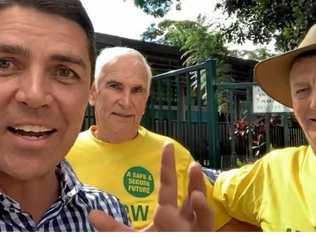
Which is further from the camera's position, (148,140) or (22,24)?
(148,140)

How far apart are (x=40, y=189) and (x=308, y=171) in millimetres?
1160

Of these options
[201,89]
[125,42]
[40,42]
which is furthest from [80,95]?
[125,42]

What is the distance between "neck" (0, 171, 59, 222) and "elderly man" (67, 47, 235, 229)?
136 cm

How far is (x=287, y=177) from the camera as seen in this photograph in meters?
2.19

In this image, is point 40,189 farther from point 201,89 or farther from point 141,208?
point 201,89

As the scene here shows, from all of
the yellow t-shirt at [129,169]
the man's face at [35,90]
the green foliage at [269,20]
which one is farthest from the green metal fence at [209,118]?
the man's face at [35,90]

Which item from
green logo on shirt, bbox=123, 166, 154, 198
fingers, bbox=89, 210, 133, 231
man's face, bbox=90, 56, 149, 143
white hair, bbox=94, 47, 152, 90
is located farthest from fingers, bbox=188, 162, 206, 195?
white hair, bbox=94, 47, 152, 90

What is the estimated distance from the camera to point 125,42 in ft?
42.5

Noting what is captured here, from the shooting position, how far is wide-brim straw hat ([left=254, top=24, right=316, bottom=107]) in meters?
2.18

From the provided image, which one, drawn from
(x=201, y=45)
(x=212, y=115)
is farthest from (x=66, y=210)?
(x=201, y=45)

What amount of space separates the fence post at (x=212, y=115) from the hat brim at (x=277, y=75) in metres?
2.23

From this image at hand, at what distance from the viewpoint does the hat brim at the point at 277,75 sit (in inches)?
90.1

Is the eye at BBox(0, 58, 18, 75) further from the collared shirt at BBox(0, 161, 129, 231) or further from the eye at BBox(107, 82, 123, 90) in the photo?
the eye at BBox(107, 82, 123, 90)

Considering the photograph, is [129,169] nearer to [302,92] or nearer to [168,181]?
[302,92]
